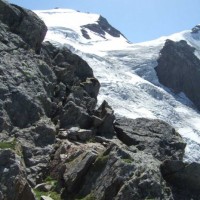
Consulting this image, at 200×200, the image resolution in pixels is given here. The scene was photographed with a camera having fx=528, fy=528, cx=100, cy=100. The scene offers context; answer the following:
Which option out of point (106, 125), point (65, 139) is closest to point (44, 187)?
point (65, 139)

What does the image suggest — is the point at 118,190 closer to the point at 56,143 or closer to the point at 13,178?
the point at 13,178

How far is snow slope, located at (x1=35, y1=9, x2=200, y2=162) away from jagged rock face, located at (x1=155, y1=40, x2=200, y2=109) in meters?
2.20

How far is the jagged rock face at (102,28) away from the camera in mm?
175075

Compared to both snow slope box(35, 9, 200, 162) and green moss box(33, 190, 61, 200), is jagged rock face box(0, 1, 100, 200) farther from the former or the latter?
snow slope box(35, 9, 200, 162)

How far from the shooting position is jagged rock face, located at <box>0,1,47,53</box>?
20.8 m

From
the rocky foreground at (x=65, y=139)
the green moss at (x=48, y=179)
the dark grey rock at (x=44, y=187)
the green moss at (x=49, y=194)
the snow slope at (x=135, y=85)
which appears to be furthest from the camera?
the snow slope at (x=135, y=85)

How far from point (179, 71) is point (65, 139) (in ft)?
364

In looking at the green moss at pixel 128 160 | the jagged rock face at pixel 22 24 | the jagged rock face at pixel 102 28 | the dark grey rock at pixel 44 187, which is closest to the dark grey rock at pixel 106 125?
the jagged rock face at pixel 22 24

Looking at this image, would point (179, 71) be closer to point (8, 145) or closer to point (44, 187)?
point (44, 187)

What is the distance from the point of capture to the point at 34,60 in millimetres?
19891

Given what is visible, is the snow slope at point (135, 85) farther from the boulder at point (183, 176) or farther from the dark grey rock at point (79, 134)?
the boulder at point (183, 176)

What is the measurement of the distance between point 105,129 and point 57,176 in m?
4.70

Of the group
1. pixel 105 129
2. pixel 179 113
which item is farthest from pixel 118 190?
pixel 179 113

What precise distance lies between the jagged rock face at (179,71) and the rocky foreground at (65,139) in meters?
99.9
